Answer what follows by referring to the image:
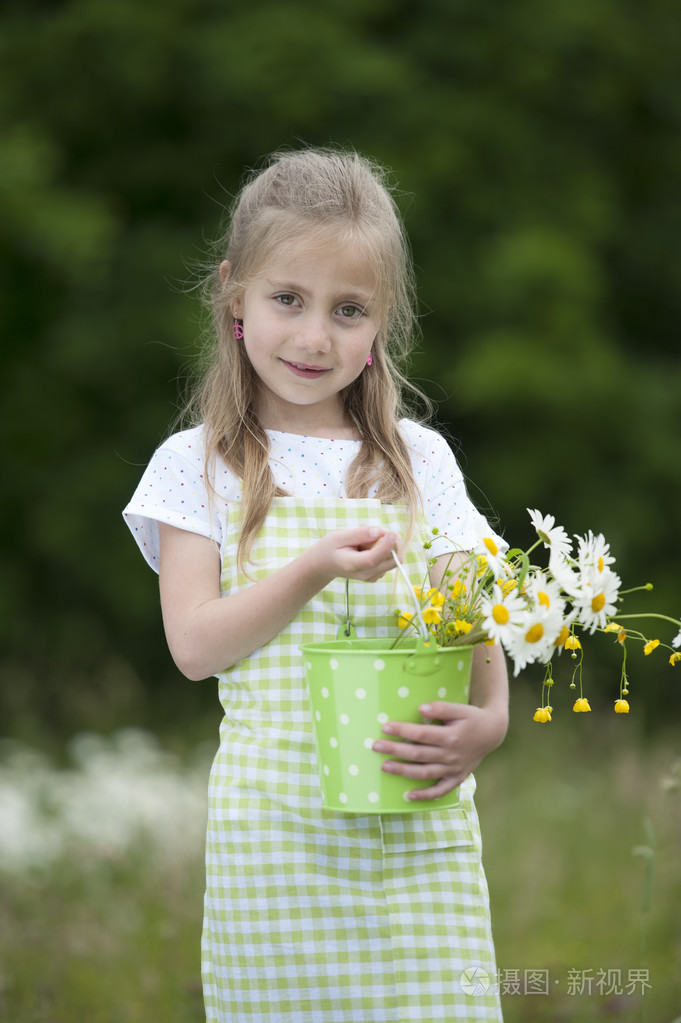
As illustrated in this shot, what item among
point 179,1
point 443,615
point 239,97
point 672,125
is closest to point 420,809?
point 443,615

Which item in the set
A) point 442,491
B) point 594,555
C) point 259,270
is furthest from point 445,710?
point 259,270

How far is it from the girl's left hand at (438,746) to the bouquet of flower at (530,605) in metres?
0.10

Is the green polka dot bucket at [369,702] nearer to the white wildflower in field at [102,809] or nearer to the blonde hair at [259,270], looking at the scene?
the blonde hair at [259,270]

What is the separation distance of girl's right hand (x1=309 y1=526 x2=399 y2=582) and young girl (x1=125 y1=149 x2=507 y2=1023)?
63 mm

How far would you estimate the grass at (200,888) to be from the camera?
107 inches

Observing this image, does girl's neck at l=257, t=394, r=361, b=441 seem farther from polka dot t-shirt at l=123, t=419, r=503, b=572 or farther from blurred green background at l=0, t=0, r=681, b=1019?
blurred green background at l=0, t=0, r=681, b=1019

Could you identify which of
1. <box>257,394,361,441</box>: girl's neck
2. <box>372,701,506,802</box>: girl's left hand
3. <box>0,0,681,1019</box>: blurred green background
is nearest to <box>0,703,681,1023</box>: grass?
<box>372,701,506,802</box>: girl's left hand

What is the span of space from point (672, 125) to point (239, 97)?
280cm

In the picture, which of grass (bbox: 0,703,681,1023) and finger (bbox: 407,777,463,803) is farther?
grass (bbox: 0,703,681,1023)

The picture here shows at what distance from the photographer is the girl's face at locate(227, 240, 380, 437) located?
69.4 inches

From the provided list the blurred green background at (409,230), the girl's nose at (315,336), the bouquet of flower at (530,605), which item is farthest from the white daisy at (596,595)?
the blurred green background at (409,230)

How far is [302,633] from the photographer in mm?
1770

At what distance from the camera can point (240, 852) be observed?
1755 mm

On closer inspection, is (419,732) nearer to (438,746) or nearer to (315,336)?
(438,746)
